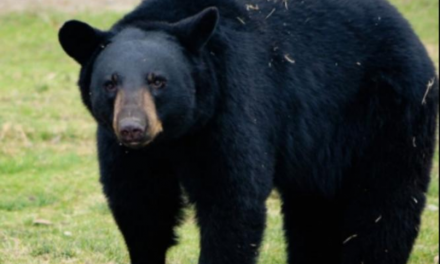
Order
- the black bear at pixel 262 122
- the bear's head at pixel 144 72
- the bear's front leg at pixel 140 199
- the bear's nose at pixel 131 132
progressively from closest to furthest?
the bear's nose at pixel 131 132 < the bear's head at pixel 144 72 < the black bear at pixel 262 122 < the bear's front leg at pixel 140 199

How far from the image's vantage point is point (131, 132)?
5.42m

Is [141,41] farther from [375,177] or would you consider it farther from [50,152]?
[50,152]

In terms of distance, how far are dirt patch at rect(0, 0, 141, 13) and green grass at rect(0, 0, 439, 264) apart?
147 inches

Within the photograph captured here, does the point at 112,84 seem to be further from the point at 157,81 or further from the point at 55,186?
the point at 55,186

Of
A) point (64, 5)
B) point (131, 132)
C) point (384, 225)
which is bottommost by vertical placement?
point (64, 5)

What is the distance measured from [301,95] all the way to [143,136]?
1.36 meters

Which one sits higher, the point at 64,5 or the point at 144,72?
the point at 144,72

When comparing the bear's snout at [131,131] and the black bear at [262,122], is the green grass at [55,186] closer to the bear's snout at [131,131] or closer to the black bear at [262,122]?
the black bear at [262,122]

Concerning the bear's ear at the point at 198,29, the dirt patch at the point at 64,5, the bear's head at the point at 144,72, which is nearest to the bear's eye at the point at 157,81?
the bear's head at the point at 144,72

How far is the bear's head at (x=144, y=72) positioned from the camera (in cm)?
557

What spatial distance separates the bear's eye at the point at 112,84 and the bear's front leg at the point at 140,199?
0.46m

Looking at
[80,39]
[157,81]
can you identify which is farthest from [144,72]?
[80,39]

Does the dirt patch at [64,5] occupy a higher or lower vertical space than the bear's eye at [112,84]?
lower

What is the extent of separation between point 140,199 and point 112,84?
0.81 m
